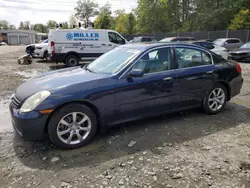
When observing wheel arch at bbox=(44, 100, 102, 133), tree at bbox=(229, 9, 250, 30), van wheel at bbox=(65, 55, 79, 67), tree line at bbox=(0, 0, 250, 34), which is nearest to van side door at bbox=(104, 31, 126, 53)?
van wheel at bbox=(65, 55, 79, 67)

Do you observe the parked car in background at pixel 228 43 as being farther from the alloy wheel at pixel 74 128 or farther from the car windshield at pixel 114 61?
the alloy wheel at pixel 74 128

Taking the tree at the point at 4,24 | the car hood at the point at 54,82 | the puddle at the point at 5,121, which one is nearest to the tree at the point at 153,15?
the puddle at the point at 5,121

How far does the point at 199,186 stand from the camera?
8.27 ft

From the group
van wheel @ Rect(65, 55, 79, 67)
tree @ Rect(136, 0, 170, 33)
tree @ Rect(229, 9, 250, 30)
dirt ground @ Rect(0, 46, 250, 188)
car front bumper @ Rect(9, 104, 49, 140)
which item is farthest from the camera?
tree @ Rect(136, 0, 170, 33)

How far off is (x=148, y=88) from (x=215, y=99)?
1.77 m

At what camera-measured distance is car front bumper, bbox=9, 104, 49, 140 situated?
117 inches

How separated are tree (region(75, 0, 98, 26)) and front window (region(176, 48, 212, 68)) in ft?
242

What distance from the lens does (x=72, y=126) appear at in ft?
10.7

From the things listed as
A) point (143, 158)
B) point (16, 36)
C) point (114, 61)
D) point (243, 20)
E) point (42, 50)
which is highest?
point (16, 36)

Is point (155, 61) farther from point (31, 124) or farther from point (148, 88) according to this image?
point (31, 124)

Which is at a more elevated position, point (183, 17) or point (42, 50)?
point (183, 17)

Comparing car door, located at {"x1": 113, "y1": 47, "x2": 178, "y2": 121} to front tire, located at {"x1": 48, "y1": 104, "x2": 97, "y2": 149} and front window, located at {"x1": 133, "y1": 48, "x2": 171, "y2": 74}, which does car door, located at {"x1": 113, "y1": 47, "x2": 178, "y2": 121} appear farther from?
front tire, located at {"x1": 48, "y1": 104, "x2": 97, "y2": 149}

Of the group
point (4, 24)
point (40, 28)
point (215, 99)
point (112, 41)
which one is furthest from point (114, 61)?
point (4, 24)

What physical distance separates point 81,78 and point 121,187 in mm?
1774
